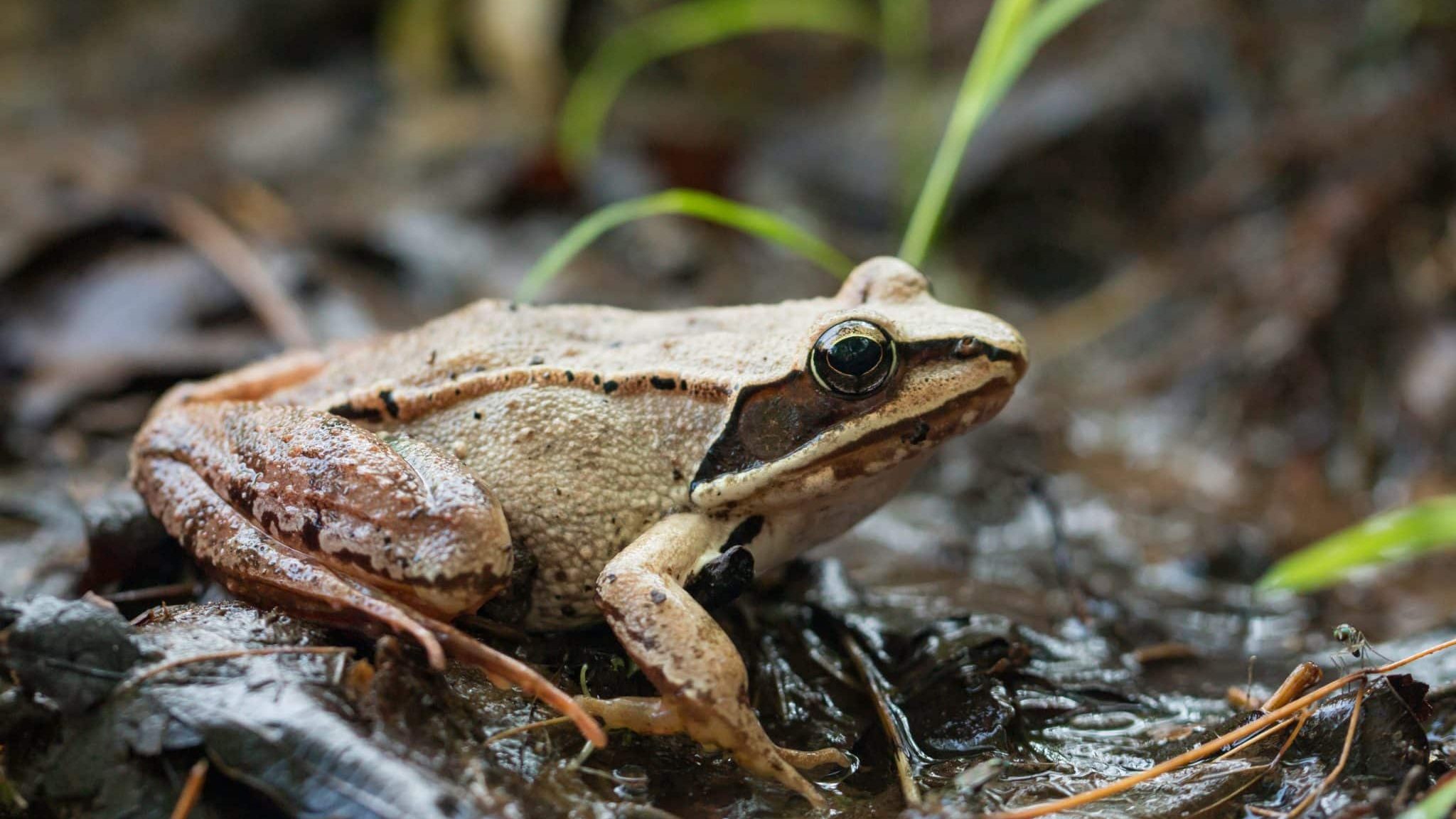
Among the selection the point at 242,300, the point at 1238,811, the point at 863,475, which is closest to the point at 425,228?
the point at 242,300

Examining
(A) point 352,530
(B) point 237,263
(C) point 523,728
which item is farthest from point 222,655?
(B) point 237,263

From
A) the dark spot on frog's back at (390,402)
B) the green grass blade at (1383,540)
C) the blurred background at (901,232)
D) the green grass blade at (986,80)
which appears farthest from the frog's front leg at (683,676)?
the green grass blade at (986,80)

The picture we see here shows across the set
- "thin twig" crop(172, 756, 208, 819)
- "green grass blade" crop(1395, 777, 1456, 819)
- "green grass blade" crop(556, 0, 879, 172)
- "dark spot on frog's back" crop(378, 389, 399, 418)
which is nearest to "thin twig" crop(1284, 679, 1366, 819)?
"green grass blade" crop(1395, 777, 1456, 819)

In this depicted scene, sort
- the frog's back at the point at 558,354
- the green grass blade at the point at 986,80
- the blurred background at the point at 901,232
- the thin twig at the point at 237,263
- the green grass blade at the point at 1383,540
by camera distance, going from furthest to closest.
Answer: the thin twig at the point at 237,263 < the blurred background at the point at 901,232 < the green grass blade at the point at 986,80 < the frog's back at the point at 558,354 < the green grass blade at the point at 1383,540

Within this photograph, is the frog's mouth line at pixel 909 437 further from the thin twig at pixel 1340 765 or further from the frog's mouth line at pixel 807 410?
the thin twig at pixel 1340 765

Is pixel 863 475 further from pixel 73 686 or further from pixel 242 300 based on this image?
pixel 242 300

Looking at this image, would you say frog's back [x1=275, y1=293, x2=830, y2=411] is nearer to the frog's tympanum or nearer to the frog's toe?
the frog's tympanum
